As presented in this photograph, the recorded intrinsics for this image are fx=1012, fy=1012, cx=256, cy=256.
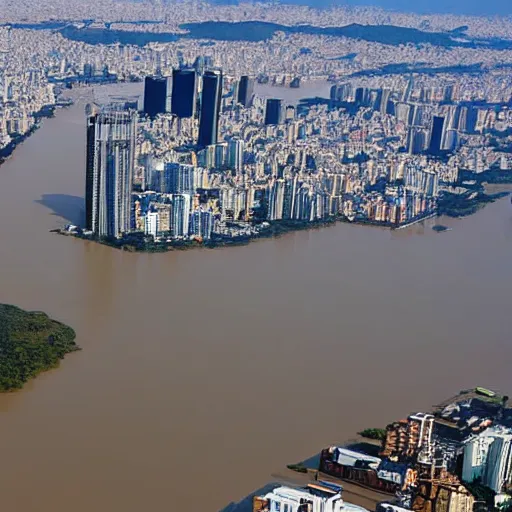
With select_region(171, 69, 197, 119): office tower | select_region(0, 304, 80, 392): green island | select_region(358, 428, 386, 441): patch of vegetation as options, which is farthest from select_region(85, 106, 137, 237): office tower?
select_region(171, 69, 197, 119): office tower

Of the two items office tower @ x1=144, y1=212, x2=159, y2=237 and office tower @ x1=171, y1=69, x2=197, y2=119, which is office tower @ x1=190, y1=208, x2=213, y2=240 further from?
office tower @ x1=171, y1=69, x2=197, y2=119

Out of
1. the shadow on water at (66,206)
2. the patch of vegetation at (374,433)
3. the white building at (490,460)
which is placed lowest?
the shadow on water at (66,206)

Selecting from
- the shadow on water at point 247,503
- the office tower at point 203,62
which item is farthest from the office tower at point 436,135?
the shadow on water at point 247,503

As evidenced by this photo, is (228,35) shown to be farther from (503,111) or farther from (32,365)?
(32,365)

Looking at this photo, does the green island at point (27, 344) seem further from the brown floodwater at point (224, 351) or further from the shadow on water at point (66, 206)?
the shadow on water at point (66, 206)

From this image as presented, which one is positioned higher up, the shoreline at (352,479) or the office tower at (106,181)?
the office tower at (106,181)

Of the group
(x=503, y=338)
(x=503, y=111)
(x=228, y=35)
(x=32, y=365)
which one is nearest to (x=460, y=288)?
(x=503, y=338)

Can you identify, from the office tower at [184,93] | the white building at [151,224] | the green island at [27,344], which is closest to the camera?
the green island at [27,344]
